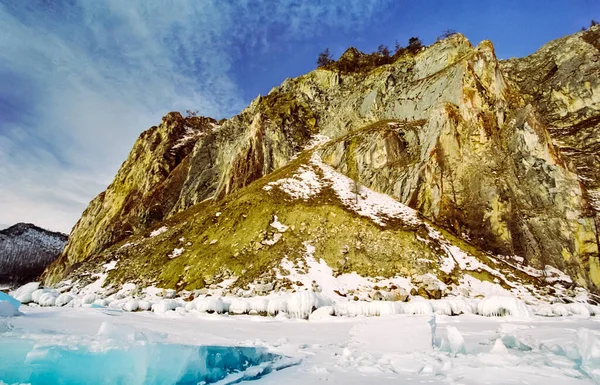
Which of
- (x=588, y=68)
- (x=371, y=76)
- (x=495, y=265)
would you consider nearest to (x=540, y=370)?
(x=495, y=265)

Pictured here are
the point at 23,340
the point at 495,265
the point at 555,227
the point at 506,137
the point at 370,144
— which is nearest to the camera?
the point at 23,340

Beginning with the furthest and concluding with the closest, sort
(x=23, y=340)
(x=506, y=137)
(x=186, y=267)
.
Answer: (x=506, y=137)
(x=186, y=267)
(x=23, y=340)

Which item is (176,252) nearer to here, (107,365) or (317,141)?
(107,365)

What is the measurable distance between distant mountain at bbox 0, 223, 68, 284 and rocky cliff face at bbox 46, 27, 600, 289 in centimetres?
11116

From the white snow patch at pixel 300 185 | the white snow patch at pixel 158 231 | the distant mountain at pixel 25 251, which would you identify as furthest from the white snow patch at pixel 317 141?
the distant mountain at pixel 25 251

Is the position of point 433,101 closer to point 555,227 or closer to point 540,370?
point 555,227

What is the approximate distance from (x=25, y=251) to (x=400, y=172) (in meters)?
200

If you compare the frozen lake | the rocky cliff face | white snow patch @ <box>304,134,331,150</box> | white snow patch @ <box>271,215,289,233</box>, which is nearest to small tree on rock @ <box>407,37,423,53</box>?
the rocky cliff face

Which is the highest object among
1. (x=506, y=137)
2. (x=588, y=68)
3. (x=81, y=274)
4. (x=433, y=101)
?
(x=588, y=68)

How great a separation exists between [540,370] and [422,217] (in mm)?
25099

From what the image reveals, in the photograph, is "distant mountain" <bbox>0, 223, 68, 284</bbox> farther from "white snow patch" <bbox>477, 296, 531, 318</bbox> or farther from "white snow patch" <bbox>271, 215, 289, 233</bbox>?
"white snow patch" <bbox>477, 296, 531, 318</bbox>

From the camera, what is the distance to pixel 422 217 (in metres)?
31.0

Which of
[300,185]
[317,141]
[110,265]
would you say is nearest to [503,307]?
[300,185]

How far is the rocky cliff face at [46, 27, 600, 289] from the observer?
1133 inches
